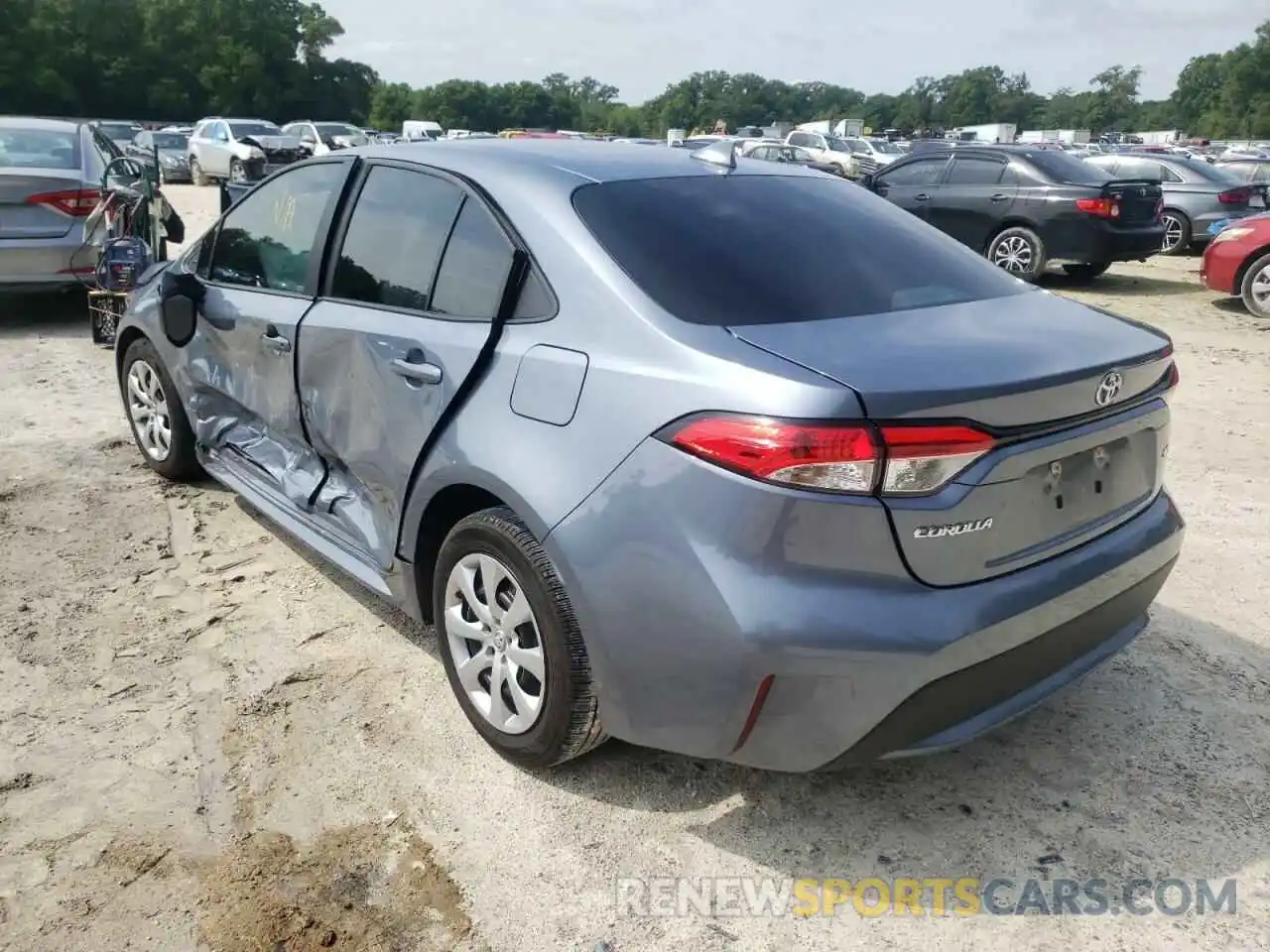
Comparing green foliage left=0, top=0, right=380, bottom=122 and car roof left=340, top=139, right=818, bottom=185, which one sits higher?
green foliage left=0, top=0, right=380, bottom=122

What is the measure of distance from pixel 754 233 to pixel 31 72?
236ft

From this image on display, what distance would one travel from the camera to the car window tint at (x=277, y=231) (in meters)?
3.78

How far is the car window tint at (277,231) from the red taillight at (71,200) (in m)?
4.66

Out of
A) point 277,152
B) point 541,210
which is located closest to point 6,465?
point 541,210

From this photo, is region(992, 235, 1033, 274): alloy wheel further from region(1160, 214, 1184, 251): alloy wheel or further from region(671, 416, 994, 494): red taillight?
region(671, 416, 994, 494): red taillight

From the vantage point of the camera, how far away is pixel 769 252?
2.86 meters

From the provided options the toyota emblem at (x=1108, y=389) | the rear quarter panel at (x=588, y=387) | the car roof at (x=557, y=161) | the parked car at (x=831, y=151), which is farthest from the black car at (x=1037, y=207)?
the parked car at (x=831, y=151)

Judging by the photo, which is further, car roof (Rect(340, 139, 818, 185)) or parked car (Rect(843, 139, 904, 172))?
parked car (Rect(843, 139, 904, 172))

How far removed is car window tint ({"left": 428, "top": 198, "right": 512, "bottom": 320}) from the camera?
2902 mm

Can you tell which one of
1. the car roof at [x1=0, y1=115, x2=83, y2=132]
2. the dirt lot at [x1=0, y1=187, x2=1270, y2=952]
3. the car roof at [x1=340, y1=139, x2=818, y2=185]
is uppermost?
the car roof at [x1=340, y1=139, x2=818, y2=185]

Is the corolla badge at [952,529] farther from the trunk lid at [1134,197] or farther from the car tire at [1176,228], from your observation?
the car tire at [1176,228]

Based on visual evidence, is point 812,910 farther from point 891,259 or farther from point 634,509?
point 891,259

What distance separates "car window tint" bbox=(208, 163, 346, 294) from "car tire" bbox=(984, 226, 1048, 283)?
9517 mm

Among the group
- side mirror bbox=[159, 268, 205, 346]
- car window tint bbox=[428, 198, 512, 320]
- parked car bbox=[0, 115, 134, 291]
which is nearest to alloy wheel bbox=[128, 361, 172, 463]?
side mirror bbox=[159, 268, 205, 346]
